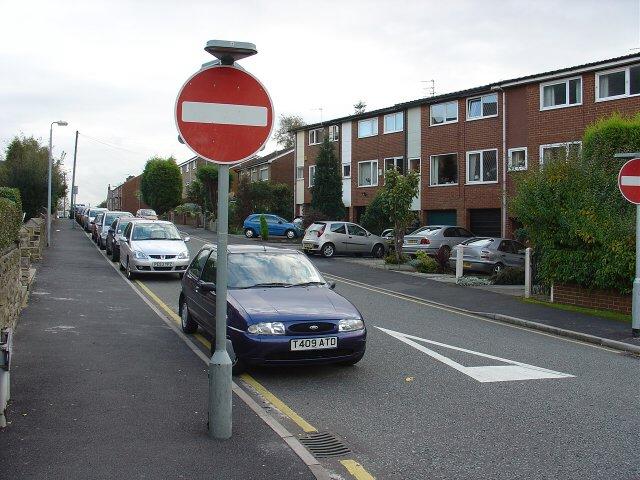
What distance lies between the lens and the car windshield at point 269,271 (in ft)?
30.7

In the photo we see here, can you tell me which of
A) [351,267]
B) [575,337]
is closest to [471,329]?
[575,337]

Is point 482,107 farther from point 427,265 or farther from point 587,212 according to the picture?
point 587,212

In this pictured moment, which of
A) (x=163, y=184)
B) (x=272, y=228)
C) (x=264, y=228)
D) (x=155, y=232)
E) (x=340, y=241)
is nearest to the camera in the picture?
(x=155, y=232)

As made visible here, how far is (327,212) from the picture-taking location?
1629 inches

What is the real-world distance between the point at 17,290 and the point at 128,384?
544cm

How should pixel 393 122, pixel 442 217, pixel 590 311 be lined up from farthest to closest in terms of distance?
pixel 393 122, pixel 442 217, pixel 590 311

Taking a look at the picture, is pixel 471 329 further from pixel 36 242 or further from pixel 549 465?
pixel 36 242

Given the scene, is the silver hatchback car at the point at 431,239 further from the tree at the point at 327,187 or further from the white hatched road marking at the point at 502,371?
the white hatched road marking at the point at 502,371

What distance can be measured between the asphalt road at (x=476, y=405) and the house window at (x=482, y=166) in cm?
2070

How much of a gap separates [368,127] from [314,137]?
23.6ft

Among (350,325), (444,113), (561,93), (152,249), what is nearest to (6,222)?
(350,325)

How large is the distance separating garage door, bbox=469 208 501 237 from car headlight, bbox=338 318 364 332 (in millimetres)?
24408

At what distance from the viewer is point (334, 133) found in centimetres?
4425

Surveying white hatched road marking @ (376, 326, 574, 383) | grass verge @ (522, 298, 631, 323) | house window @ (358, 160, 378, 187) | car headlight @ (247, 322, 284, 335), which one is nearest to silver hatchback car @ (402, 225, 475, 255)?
grass verge @ (522, 298, 631, 323)
